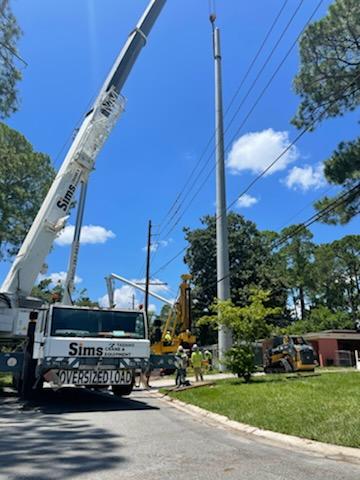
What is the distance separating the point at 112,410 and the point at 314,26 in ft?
46.4

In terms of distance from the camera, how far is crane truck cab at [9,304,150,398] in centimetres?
1027

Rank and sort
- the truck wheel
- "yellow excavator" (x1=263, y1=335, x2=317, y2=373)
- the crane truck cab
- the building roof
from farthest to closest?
the building roof → "yellow excavator" (x1=263, y1=335, x2=317, y2=373) → the truck wheel → the crane truck cab

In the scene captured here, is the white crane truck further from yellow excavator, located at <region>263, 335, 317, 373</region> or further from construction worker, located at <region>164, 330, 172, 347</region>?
yellow excavator, located at <region>263, 335, 317, 373</region>

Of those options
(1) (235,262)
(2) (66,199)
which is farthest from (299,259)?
(2) (66,199)

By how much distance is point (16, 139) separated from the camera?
26.4 metres

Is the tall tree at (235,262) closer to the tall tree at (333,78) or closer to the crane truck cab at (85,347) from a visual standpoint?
the tall tree at (333,78)

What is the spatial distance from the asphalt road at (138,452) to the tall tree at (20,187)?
1810 cm

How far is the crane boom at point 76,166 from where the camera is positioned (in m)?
13.7

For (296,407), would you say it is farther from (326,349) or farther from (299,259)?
(299,259)

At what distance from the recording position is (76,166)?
15.2 meters

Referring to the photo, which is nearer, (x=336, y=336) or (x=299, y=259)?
(x=336, y=336)

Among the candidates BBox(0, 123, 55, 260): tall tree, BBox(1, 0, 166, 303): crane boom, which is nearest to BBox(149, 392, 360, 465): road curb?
BBox(1, 0, 166, 303): crane boom

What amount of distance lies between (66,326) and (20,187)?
58.9 feet

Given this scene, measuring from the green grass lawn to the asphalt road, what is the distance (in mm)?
753
